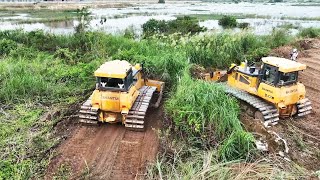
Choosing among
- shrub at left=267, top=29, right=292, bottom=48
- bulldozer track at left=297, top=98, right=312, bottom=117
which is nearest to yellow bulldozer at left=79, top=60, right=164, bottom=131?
bulldozer track at left=297, top=98, right=312, bottom=117

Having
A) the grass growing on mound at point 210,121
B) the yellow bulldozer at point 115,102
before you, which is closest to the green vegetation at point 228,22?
the grass growing on mound at point 210,121

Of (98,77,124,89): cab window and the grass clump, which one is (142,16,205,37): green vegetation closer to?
the grass clump

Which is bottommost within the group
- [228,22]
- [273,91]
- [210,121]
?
[210,121]

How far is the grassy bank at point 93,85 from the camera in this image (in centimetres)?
732

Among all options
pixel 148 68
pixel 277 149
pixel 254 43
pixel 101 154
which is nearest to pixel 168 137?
pixel 101 154

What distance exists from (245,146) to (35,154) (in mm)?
4735

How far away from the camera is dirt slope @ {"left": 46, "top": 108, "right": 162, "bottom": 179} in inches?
279

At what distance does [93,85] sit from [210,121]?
5.55 meters

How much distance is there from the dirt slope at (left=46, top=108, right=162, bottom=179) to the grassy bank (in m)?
0.40

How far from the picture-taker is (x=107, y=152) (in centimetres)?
785

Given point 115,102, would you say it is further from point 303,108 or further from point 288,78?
point 303,108

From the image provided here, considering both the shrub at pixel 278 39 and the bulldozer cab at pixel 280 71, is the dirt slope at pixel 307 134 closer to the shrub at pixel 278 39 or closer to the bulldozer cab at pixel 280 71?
the bulldozer cab at pixel 280 71

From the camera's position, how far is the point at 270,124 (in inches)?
360

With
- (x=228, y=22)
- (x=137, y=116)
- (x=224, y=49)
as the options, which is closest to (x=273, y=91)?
(x=137, y=116)
